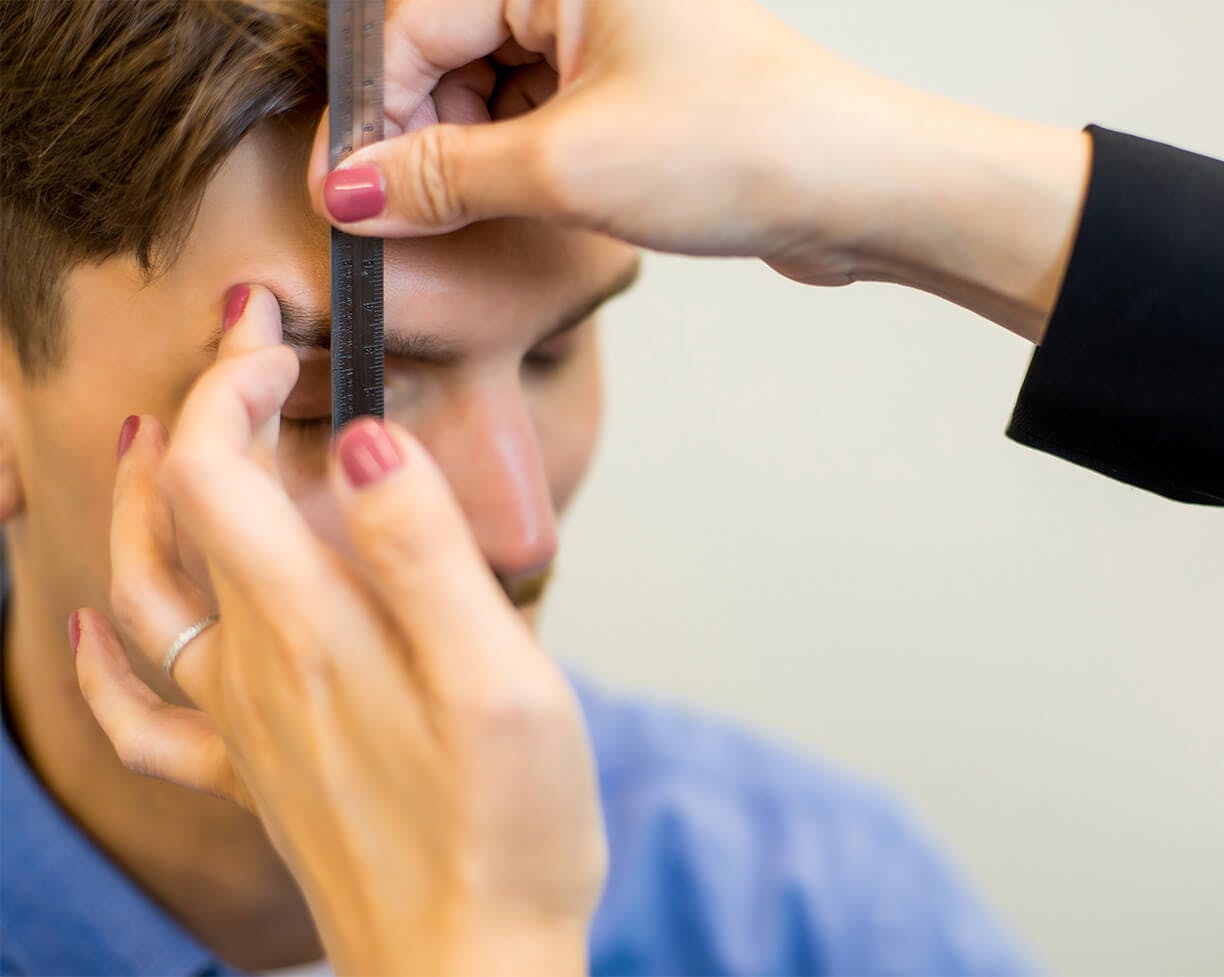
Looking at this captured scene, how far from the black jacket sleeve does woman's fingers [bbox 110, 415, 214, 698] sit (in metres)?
0.56

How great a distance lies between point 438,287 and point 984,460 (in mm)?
1129

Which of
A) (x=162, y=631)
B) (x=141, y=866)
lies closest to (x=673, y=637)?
(x=141, y=866)

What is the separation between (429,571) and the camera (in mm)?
637

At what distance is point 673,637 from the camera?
205cm

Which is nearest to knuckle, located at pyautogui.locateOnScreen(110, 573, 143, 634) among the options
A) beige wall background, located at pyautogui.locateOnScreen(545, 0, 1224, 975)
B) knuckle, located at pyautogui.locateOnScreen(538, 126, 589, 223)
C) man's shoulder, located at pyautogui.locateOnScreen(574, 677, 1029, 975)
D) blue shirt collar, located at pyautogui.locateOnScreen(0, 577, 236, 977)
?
knuckle, located at pyautogui.locateOnScreen(538, 126, 589, 223)

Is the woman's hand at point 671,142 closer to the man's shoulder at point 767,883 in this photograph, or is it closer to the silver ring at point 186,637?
the silver ring at point 186,637

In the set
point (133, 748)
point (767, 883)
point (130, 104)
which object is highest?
point (130, 104)

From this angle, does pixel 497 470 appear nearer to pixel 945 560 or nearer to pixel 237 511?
pixel 237 511

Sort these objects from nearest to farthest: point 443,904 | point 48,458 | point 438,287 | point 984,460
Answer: point 443,904
point 438,287
point 48,458
point 984,460

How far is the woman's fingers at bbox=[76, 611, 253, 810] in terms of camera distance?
2.64ft

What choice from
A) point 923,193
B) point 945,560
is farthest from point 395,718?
point 945,560

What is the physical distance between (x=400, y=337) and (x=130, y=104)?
0.24 m

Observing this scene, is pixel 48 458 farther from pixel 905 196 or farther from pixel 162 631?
pixel 905 196

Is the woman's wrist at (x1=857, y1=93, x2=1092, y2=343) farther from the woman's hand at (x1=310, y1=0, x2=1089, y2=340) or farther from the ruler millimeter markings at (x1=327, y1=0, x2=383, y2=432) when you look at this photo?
the ruler millimeter markings at (x1=327, y1=0, x2=383, y2=432)
